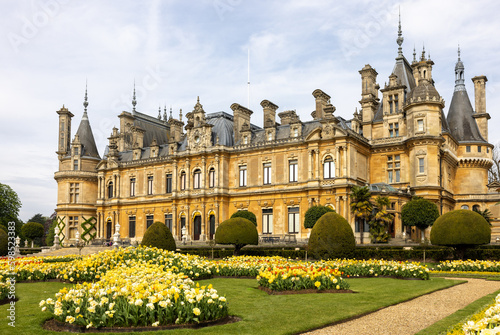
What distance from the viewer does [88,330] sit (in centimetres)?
812

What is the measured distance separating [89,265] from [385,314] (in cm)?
896

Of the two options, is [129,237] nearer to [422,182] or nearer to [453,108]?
[422,182]

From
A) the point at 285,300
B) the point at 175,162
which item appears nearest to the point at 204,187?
the point at 175,162

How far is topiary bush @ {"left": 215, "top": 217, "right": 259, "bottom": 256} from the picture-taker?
86.3 ft

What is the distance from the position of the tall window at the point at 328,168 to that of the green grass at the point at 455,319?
983 inches

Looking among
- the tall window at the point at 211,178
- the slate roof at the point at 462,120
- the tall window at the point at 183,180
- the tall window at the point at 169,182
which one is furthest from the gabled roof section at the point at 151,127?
the slate roof at the point at 462,120

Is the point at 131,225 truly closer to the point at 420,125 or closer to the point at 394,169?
the point at 394,169

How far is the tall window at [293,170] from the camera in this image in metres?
38.7

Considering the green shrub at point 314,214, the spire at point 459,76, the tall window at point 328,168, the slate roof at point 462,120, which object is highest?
the spire at point 459,76

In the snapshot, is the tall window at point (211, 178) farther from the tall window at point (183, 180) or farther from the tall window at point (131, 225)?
the tall window at point (131, 225)

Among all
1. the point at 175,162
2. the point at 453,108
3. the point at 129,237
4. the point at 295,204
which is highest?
the point at 453,108

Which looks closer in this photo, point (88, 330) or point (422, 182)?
point (88, 330)

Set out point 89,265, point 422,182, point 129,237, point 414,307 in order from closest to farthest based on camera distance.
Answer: point 414,307 < point 89,265 < point 422,182 < point 129,237

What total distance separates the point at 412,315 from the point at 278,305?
2.66m
